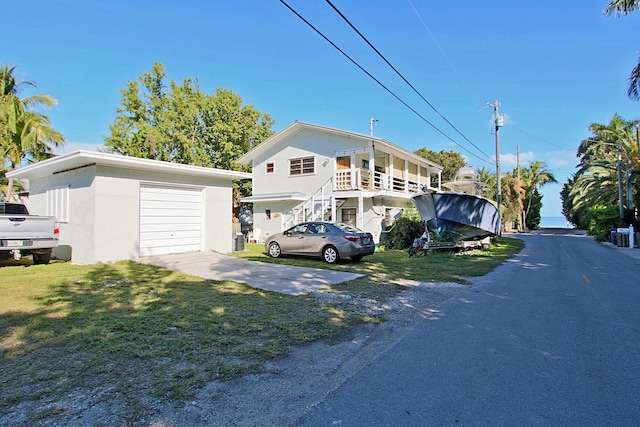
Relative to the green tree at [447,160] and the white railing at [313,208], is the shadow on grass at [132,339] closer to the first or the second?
the white railing at [313,208]

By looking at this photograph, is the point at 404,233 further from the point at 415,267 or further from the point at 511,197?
the point at 511,197

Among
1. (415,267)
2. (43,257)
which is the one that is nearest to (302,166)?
(415,267)

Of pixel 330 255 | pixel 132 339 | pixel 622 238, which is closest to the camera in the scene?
pixel 132 339

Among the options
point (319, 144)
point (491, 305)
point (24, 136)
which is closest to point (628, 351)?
point (491, 305)

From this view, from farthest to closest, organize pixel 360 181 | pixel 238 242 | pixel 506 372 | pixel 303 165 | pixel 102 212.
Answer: pixel 303 165 < pixel 360 181 < pixel 238 242 < pixel 102 212 < pixel 506 372

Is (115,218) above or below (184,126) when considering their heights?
below

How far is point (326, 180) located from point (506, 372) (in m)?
19.7

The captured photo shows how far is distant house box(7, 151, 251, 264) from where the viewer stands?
11609mm

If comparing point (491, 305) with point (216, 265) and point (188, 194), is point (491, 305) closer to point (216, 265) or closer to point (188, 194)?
point (216, 265)

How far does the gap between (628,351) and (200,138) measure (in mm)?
33067

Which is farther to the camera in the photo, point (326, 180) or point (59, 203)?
point (326, 180)

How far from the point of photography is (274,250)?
1422cm

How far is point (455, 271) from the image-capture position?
11555mm

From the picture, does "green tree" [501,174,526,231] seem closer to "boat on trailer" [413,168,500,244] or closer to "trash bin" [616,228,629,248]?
"trash bin" [616,228,629,248]
